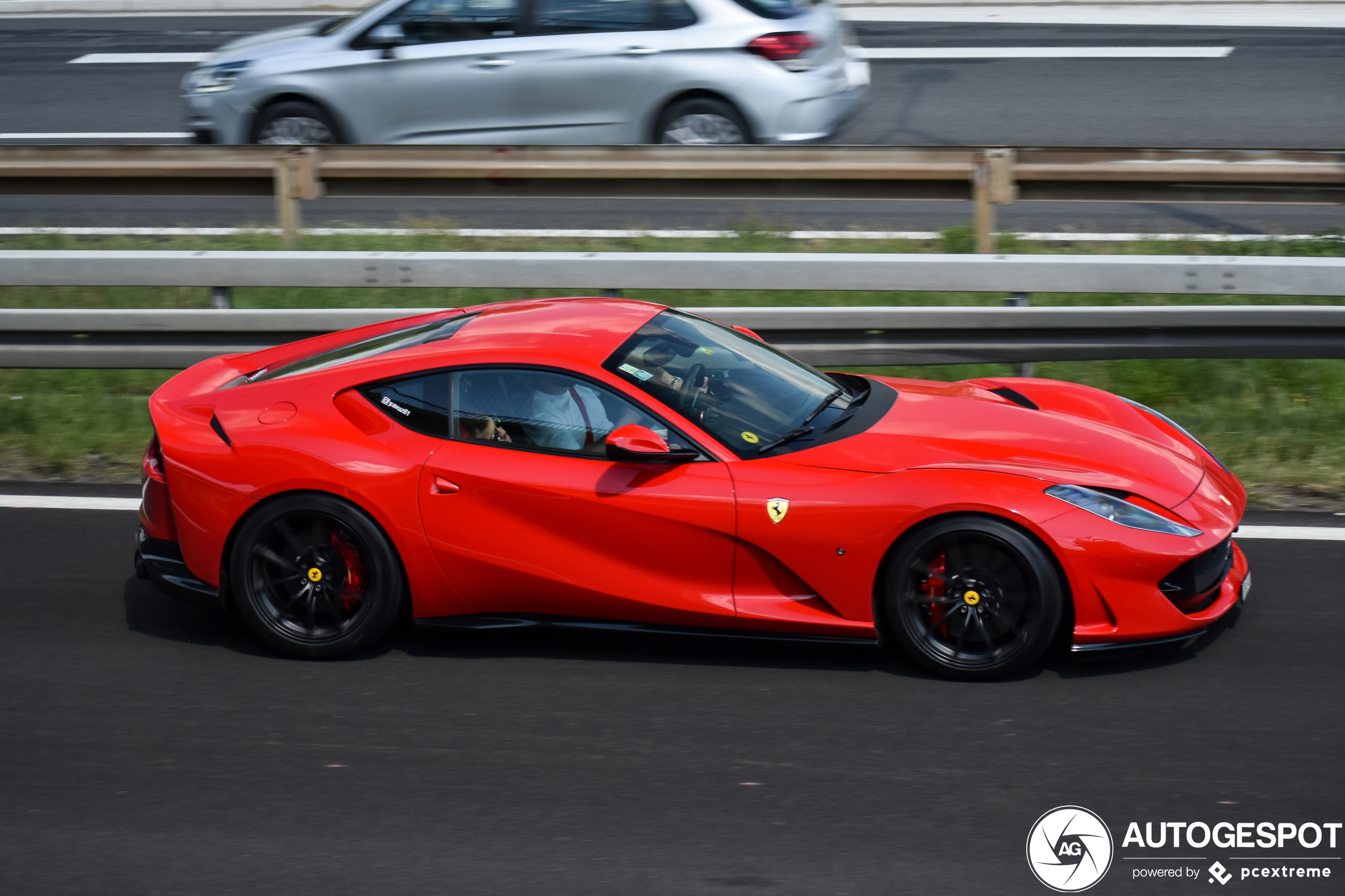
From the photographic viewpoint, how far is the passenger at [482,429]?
502 centimetres

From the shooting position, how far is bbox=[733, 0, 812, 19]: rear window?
1079cm

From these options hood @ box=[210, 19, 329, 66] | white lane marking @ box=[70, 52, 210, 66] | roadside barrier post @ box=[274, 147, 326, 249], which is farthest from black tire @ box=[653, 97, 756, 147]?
white lane marking @ box=[70, 52, 210, 66]

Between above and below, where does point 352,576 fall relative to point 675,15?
below

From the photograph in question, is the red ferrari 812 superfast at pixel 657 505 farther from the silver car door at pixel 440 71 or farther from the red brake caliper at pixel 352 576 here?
the silver car door at pixel 440 71

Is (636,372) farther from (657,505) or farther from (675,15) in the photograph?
(675,15)

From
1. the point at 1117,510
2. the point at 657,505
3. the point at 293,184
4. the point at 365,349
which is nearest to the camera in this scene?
the point at 1117,510

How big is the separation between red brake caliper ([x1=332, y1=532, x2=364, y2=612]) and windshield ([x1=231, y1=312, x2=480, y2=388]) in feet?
2.36

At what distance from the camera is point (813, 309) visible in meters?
7.29

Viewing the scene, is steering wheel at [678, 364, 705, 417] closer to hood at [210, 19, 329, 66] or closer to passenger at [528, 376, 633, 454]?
passenger at [528, 376, 633, 454]

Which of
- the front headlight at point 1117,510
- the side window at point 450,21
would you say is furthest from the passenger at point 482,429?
the side window at point 450,21

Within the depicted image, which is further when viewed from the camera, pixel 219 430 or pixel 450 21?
pixel 450 21

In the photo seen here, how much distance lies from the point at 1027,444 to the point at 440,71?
7393 mm

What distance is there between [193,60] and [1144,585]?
1539cm

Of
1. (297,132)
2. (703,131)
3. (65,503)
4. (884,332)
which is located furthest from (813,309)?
(297,132)
